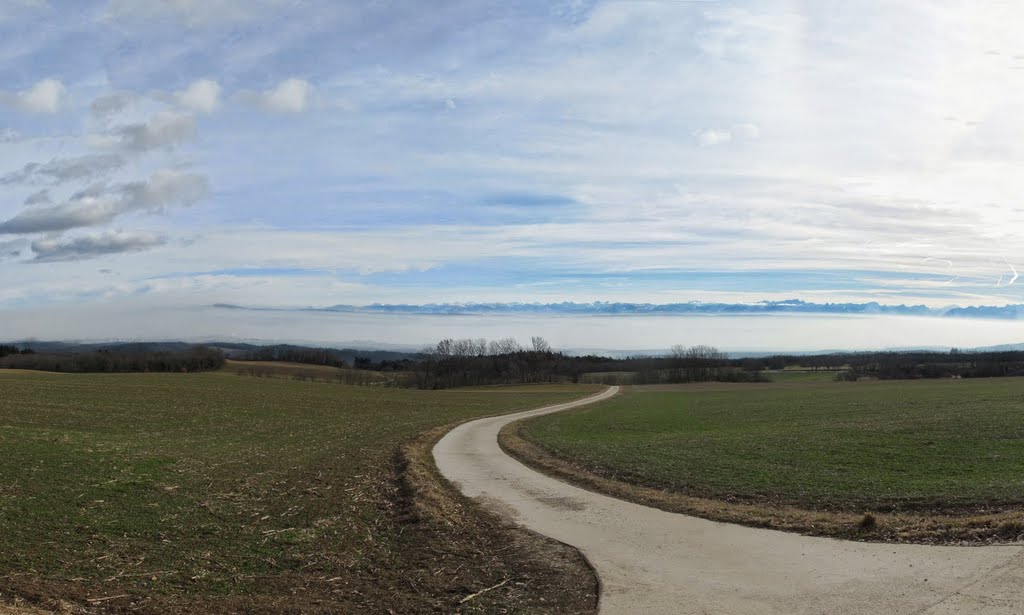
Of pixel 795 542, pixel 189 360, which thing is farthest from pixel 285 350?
pixel 795 542

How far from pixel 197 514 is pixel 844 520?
11.4m

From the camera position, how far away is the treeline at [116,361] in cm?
9319

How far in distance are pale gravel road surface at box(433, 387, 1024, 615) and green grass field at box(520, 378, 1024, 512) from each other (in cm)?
293

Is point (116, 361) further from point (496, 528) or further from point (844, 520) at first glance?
point (844, 520)

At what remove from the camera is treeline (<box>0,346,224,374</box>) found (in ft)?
306

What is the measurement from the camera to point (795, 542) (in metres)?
10.5

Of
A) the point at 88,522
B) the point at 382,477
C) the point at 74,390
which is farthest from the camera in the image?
the point at 74,390

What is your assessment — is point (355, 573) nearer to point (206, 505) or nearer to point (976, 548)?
point (206, 505)

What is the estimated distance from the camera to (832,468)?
56.2 ft

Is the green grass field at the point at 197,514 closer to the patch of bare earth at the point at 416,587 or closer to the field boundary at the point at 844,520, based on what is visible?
the patch of bare earth at the point at 416,587

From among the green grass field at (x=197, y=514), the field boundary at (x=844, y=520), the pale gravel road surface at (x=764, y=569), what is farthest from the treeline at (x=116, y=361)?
the pale gravel road surface at (x=764, y=569)

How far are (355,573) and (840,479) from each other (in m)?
11.1

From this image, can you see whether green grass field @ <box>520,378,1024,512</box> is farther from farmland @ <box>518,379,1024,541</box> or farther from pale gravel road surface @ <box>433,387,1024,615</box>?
pale gravel road surface @ <box>433,387,1024,615</box>

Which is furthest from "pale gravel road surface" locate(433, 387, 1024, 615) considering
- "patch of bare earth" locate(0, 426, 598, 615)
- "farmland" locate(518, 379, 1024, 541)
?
"farmland" locate(518, 379, 1024, 541)
